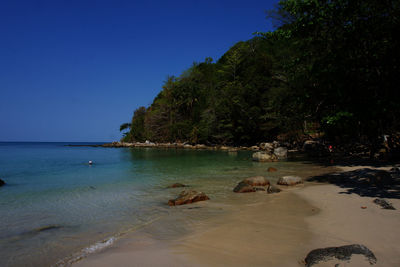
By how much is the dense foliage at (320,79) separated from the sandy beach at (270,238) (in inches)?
133

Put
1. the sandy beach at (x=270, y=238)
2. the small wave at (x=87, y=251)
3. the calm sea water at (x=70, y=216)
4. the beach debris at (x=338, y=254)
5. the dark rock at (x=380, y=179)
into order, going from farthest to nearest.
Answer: the dark rock at (x=380, y=179), the calm sea water at (x=70, y=216), the small wave at (x=87, y=251), the sandy beach at (x=270, y=238), the beach debris at (x=338, y=254)

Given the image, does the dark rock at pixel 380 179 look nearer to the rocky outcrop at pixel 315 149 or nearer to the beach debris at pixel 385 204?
the beach debris at pixel 385 204

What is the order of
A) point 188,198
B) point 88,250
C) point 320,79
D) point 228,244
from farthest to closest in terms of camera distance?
point 320,79 → point 188,198 → point 88,250 → point 228,244

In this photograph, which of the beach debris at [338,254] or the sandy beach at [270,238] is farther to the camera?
the sandy beach at [270,238]

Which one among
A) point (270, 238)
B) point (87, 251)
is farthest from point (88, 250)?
point (270, 238)

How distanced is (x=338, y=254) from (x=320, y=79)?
6.41 meters

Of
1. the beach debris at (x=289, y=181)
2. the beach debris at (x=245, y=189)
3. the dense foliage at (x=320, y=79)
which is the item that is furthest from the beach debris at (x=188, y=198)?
the dense foliage at (x=320, y=79)

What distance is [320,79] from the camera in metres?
8.12

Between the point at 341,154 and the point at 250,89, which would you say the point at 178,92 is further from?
the point at 341,154

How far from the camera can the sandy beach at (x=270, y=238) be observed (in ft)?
11.3

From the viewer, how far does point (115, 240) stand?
4.51 meters

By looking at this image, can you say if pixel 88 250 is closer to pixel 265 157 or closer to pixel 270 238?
pixel 270 238

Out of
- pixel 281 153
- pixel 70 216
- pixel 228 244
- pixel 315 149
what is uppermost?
pixel 315 149

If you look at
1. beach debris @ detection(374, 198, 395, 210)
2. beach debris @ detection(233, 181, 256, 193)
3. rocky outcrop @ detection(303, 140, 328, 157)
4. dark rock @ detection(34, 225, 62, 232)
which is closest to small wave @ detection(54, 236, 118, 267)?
dark rock @ detection(34, 225, 62, 232)
